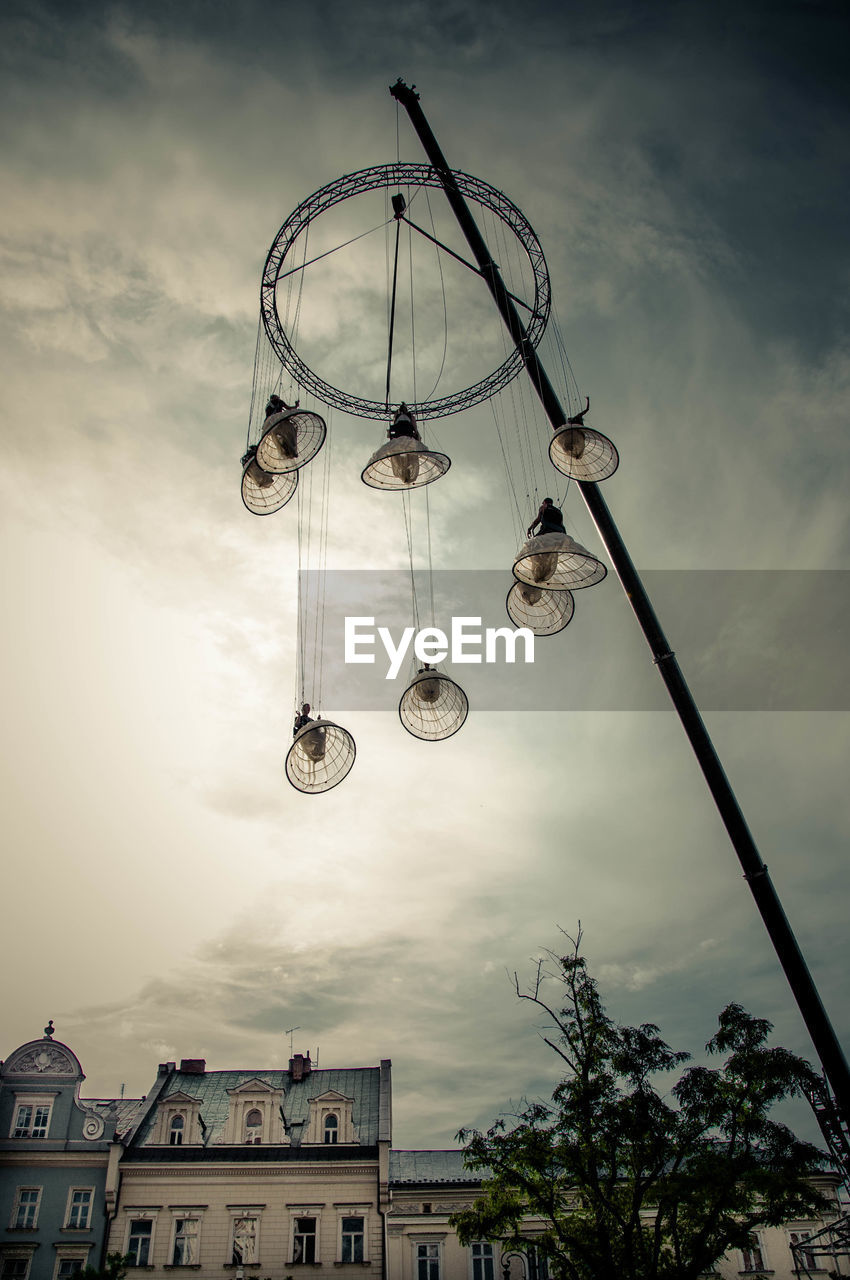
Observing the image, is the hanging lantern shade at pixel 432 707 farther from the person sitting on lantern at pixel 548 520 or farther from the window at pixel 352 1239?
the window at pixel 352 1239

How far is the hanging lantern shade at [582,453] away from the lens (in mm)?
10180

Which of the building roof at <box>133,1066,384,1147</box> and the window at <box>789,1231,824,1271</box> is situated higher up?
the building roof at <box>133,1066,384,1147</box>

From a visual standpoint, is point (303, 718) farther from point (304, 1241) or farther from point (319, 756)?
point (304, 1241)

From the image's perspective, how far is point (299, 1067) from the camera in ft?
100

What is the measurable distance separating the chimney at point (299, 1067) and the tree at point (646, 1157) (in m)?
14.9

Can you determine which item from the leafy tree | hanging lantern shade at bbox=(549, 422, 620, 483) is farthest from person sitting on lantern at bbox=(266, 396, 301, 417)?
the leafy tree

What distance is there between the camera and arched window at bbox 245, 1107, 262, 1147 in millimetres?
26750

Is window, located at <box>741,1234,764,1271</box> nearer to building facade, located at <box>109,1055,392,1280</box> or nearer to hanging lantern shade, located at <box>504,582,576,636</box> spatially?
building facade, located at <box>109,1055,392,1280</box>

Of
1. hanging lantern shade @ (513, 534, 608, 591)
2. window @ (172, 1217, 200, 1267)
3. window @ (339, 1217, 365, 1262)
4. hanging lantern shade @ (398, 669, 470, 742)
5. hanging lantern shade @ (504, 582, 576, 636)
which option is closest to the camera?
hanging lantern shade @ (513, 534, 608, 591)

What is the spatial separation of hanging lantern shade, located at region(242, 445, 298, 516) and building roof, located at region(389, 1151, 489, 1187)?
2344cm

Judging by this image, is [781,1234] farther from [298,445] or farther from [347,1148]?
[298,445]

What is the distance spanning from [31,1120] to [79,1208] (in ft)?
10.0

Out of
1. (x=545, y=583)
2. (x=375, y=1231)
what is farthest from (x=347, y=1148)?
(x=545, y=583)

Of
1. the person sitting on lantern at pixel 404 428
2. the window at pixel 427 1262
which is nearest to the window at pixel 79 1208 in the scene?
the window at pixel 427 1262
